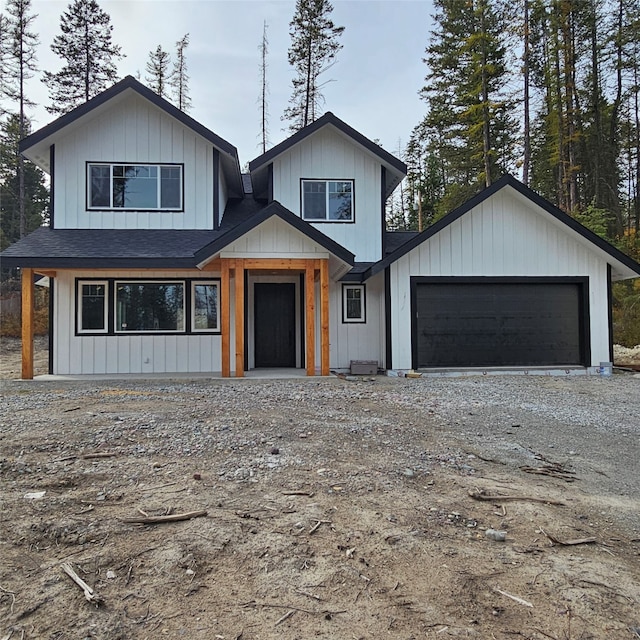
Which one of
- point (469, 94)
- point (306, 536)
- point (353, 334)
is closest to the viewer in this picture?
point (306, 536)

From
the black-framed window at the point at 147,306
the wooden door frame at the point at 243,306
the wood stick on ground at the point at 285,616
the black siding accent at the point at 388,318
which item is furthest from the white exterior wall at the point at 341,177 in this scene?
the wood stick on ground at the point at 285,616

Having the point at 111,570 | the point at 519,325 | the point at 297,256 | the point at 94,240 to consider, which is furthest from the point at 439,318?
the point at 111,570

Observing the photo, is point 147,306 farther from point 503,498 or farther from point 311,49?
point 311,49

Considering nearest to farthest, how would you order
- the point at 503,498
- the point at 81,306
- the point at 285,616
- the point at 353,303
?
the point at 285,616 → the point at 503,498 → the point at 81,306 → the point at 353,303

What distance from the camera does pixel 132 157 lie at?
11.1 metres

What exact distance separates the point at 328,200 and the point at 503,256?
4.37m

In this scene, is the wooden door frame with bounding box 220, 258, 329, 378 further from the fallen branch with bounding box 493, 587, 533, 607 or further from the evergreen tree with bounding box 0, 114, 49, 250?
the evergreen tree with bounding box 0, 114, 49, 250

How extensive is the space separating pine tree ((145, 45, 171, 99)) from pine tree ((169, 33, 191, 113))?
349mm

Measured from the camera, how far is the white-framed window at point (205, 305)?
11.1m

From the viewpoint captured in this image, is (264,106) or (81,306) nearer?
(81,306)

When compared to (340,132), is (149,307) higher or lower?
lower

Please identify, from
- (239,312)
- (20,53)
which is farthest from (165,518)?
(20,53)

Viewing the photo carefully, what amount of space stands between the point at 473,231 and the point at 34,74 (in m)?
24.4

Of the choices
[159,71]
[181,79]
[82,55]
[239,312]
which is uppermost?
[159,71]
